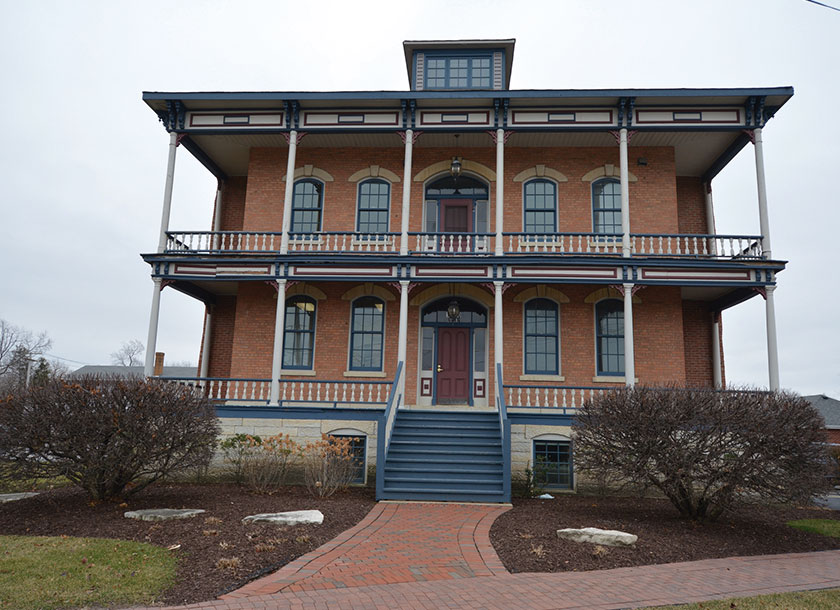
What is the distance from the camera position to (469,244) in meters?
16.0

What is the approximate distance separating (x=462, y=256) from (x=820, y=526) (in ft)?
29.6

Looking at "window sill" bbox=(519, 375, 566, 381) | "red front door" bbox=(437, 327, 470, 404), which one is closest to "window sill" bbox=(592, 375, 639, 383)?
"window sill" bbox=(519, 375, 566, 381)

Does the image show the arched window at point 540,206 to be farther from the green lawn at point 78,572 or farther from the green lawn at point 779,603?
the green lawn at point 78,572

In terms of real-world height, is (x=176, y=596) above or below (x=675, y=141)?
below

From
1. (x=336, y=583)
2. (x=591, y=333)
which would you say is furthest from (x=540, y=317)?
(x=336, y=583)

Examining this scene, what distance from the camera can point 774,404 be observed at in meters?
9.62

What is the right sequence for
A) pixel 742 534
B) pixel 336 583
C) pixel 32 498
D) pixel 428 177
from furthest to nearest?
pixel 428 177 < pixel 32 498 < pixel 742 534 < pixel 336 583

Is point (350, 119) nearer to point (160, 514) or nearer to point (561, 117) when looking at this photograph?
point (561, 117)

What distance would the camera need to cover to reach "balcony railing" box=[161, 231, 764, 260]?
15414 millimetres

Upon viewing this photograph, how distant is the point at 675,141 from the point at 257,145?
11.4 m

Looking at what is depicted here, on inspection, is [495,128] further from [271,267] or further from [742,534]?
[742,534]

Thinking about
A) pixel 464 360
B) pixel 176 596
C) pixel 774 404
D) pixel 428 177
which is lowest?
pixel 176 596

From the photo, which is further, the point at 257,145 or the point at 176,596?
the point at 257,145

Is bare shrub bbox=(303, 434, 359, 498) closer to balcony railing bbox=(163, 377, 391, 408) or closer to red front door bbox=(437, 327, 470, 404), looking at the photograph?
balcony railing bbox=(163, 377, 391, 408)
